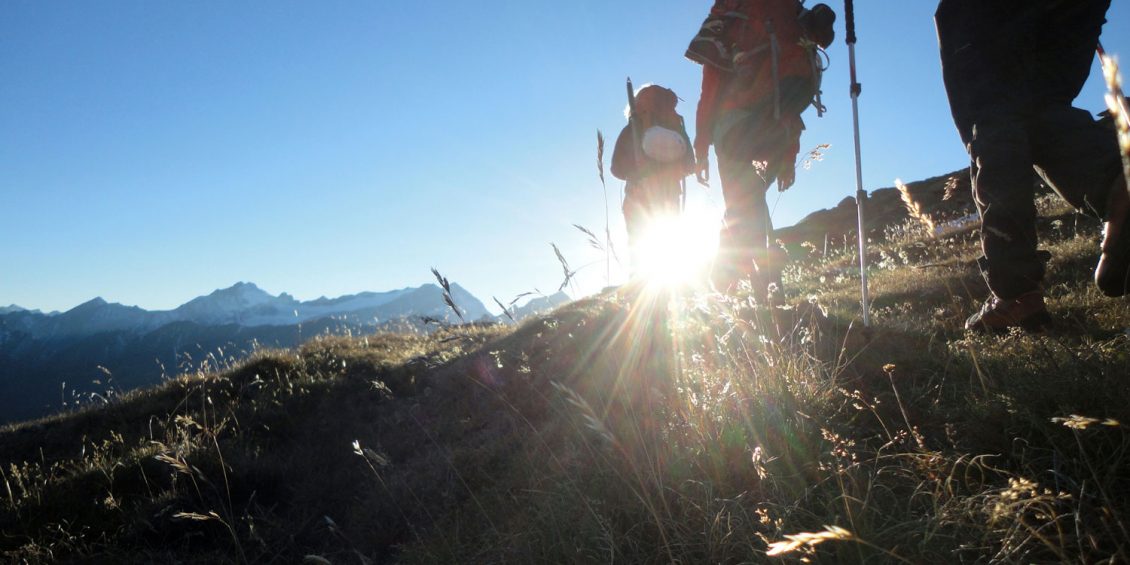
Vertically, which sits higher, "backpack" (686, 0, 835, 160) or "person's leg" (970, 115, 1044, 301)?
"backpack" (686, 0, 835, 160)

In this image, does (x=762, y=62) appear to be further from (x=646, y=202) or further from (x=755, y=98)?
(x=646, y=202)

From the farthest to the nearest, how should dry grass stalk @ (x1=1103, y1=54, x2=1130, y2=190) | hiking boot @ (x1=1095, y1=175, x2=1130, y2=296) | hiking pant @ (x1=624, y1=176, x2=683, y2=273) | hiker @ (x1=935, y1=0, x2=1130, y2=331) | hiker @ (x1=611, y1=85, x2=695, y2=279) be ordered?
hiking pant @ (x1=624, y1=176, x2=683, y2=273) < hiker @ (x1=611, y1=85, x2=695, y2=279) < hiker @ (x1=935, y1=0, x2=1130, y2=331) < hiking boot @ (x1=1095, y1=175, x2=1130, y2=296) < dry grass stalk @ (x1=1103, y1=54, x2=1130, y2=190)

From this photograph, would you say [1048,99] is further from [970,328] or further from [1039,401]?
[1039,401]

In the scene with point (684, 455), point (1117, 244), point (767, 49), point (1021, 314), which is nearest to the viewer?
point (684, 455)

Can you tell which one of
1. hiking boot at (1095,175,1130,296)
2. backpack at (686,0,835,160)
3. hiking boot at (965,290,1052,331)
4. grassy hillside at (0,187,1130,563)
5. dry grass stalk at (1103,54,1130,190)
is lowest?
grassy hillside at (0,187,1130,563)

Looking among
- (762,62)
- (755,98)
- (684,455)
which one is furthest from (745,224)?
(684,455)

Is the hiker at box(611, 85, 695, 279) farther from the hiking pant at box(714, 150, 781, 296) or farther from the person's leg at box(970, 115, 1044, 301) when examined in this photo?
the person's leg at box(970, 115, 1044, 301)

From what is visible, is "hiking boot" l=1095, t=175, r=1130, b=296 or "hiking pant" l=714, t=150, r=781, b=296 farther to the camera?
"hiking pant" l=714, t=150, r=781, b=296

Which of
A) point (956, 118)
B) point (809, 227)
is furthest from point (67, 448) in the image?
point (809, 227)

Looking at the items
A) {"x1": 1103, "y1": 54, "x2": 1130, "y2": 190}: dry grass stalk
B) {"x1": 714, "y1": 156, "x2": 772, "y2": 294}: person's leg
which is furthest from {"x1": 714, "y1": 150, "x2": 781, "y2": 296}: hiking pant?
{"x1": 1103, "y1": 54, "x2": 1130, "y2": 190}: dry grass stalk

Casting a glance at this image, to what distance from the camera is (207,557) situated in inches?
Answer: 109

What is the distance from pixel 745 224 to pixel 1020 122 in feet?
6.80

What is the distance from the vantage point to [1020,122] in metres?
2.69

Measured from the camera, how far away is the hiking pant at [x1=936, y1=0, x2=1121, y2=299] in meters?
2.64
